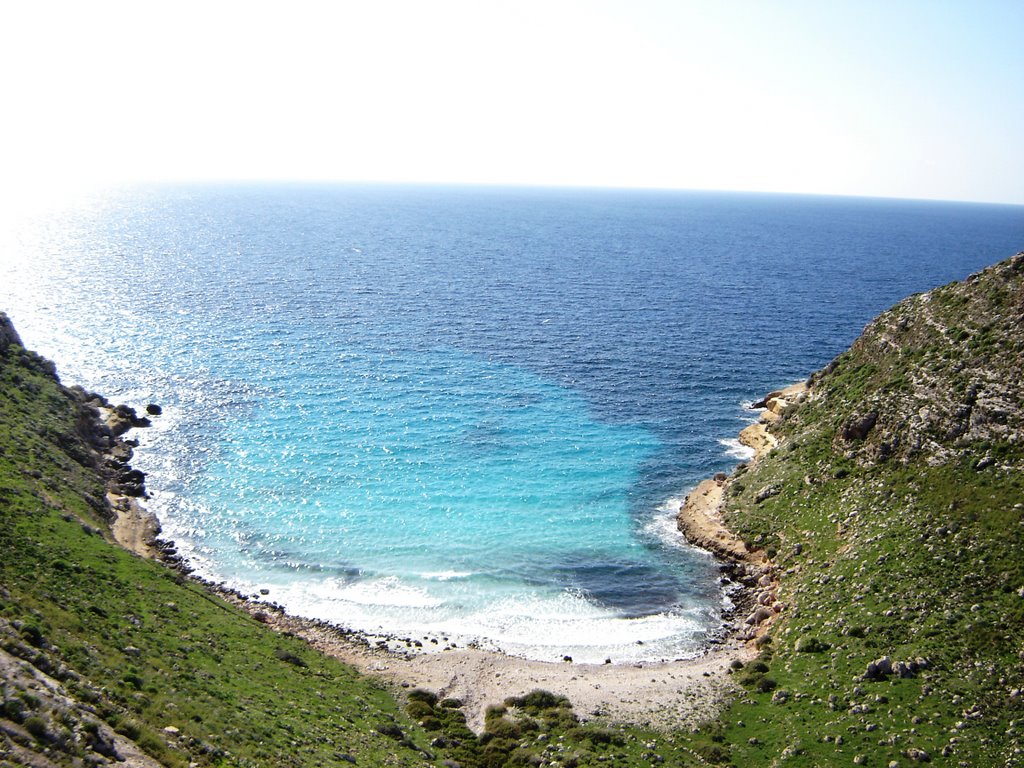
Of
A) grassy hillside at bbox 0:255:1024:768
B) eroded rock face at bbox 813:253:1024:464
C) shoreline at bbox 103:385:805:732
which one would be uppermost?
eroded rock face at bbox 813:253:1024:464

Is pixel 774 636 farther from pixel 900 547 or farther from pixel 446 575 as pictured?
pixel 446 575

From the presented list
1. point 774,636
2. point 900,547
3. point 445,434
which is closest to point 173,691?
point 774,636

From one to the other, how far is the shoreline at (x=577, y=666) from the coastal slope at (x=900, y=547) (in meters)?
1.97

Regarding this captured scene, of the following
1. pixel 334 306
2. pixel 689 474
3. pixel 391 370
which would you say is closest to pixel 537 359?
pixel 391 370

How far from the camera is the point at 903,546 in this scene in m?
60.5

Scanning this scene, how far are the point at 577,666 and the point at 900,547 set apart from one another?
2828 cm

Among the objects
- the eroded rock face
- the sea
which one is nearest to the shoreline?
the sea

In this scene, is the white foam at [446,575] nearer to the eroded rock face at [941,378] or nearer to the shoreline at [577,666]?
the shoreline at [577,666]

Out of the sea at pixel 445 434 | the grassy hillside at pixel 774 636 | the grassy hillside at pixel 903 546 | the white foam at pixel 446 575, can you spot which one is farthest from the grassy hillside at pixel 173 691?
the white foam at pixel 446 575

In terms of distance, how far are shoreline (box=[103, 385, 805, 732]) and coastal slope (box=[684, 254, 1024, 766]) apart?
77.4 inches

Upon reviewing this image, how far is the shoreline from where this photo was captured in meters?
53.6

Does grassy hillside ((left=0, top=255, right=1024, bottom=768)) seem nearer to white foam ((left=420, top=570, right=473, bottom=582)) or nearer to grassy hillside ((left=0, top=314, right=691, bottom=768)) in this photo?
grassy hillside ((left=0, top=314, right=691, bottom=768))

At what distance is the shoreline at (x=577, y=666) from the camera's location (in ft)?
176

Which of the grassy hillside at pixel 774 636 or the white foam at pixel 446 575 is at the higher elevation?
the grassy hillside at pixel 774 636
